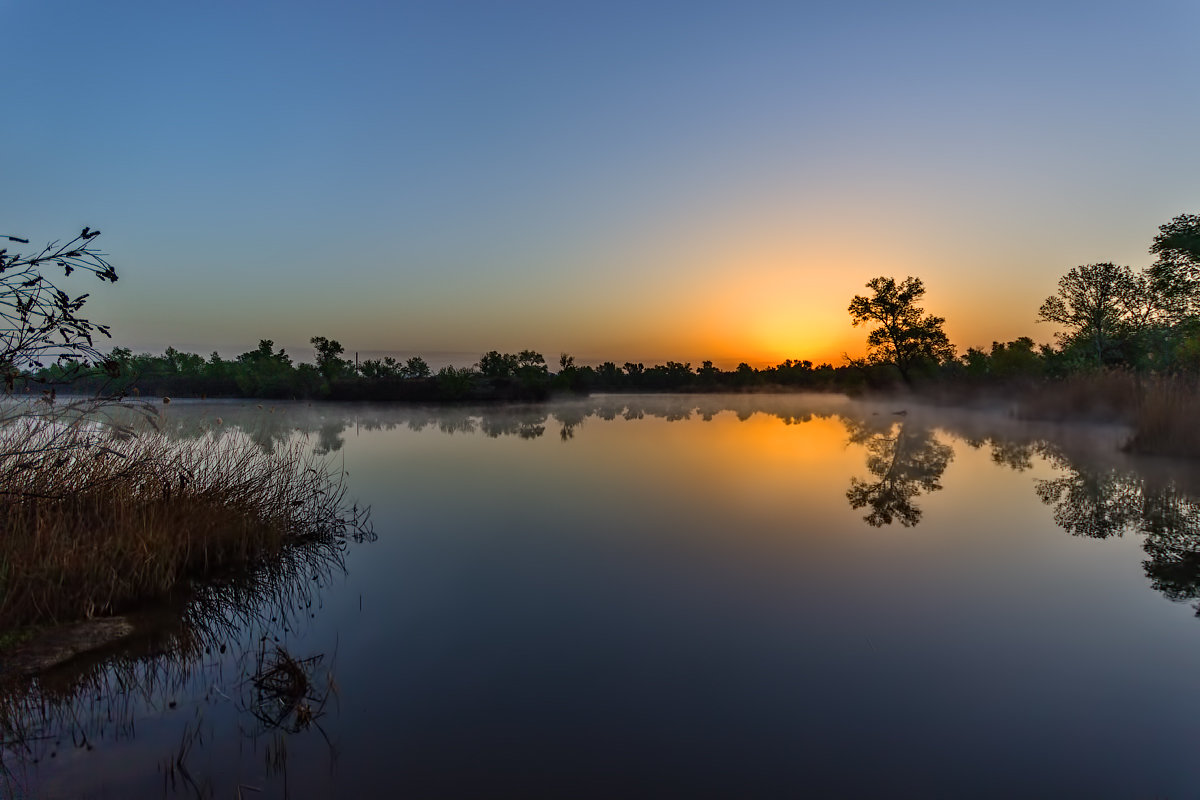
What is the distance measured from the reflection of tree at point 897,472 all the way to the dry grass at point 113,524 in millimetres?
9348

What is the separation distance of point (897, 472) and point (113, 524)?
15577 millimetres

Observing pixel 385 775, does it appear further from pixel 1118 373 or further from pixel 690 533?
pixel 1118 373

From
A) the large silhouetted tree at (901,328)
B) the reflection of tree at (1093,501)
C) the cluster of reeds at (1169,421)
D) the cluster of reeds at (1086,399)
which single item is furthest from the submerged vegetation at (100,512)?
the large silhouetted tree at (901,328)

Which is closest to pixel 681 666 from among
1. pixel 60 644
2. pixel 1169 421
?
pixel 60 644

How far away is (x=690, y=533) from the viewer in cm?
914

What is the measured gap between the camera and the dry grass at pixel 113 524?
17.0 feet

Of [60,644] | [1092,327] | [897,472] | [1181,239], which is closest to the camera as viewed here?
[60,644]

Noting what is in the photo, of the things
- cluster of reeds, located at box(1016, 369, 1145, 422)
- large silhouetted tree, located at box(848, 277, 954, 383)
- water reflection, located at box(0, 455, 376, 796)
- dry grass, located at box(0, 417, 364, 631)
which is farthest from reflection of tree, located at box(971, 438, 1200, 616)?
large silhouetted tree, located at box(848, 277, 954, 383)

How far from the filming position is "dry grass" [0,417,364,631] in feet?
17.0

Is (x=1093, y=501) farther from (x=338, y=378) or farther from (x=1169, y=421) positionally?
(x=338, y=378)

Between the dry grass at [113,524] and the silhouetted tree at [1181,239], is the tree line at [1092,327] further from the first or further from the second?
the dry grass at [113,524]

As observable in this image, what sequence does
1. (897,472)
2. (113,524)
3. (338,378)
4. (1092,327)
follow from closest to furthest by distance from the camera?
1. (113,524)
2. (897,472)
3. (1092,327)
4. (338,378)

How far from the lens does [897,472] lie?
14.9 m

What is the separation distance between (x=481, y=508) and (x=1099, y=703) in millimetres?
9018
